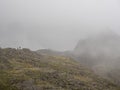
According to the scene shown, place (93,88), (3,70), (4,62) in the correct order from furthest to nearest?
(4,62), (3,70), (93,88)

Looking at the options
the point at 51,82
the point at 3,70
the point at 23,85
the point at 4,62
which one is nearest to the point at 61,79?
A: the point at 51,82

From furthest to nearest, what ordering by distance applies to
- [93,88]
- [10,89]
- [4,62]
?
[4,62]
[93,88]
[10,89]

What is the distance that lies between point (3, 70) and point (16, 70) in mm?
10494

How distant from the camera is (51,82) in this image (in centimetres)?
15375

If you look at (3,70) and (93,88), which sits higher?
(3,70)

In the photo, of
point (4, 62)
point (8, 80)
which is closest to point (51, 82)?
point (8, 80)

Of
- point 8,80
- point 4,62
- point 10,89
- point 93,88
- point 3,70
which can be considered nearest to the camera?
point 10,89

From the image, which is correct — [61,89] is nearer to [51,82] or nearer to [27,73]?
[51,82]

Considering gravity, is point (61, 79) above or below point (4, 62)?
below

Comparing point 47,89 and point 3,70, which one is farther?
point 3,70

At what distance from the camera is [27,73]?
554 feet

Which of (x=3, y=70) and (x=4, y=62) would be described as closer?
(x=3, y=70)

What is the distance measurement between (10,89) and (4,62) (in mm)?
70849

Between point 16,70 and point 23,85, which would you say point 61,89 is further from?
point 16,70
